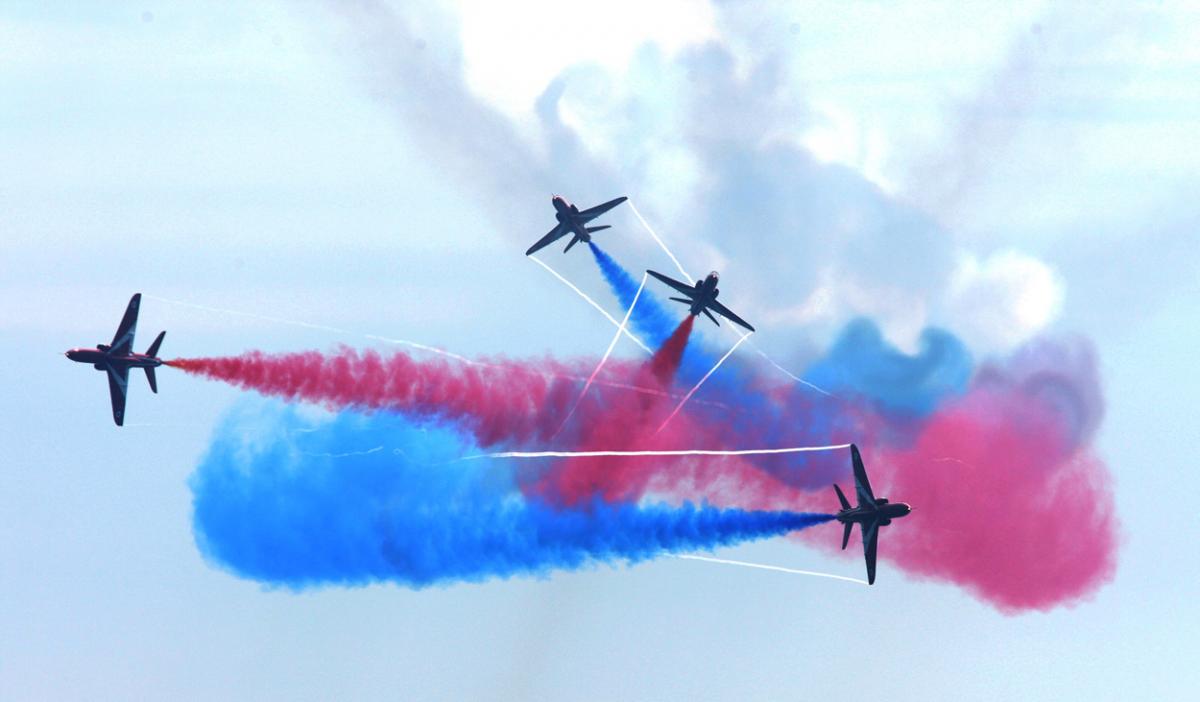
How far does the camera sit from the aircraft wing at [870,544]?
8662 cm

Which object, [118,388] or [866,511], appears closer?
[866,511]

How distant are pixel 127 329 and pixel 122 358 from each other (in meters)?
1.61

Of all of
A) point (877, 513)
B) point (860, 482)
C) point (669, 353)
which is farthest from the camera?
point (669, 353)

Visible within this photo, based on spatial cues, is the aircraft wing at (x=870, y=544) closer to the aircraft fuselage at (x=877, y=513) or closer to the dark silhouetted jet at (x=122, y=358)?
the aircraft fuselage at (x=877, y=513)

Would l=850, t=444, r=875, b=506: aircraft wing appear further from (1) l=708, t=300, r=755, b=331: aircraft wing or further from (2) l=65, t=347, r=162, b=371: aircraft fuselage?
(2) l=65, t=347, r=162, b=371: aircraft fuselage

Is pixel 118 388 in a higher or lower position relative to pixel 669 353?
lower

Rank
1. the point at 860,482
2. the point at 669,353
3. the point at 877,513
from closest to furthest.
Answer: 1. the point at 877,513
2. the point at 860,482
3. the point at 669,353

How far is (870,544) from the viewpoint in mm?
87375

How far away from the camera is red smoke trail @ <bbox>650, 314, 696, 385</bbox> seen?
93.5 metres

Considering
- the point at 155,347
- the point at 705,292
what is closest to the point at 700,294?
the point at 705,292

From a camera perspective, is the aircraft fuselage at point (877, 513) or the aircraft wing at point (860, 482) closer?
the aircraft fuselage at point (877, 513)

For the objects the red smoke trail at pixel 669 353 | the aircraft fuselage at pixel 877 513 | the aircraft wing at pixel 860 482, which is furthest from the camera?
the red smoke trail at pixel 669 353

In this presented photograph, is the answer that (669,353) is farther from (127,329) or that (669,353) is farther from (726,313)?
(127,329)

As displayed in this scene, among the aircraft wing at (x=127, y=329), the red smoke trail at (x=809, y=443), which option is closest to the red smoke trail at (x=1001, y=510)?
the red smoke trail at (x=809, y=443)
